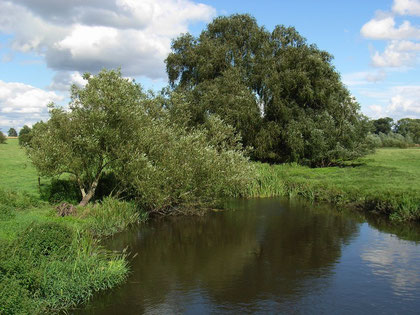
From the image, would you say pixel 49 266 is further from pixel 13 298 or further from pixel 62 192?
pixel 62 192

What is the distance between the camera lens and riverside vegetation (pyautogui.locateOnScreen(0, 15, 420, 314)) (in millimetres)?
16844

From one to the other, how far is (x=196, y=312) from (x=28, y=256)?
7.21 meters

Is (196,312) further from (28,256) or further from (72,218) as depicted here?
(72,218)

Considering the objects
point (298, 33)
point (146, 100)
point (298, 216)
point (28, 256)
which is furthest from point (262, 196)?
point (28, 256)

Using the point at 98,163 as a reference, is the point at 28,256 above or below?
below

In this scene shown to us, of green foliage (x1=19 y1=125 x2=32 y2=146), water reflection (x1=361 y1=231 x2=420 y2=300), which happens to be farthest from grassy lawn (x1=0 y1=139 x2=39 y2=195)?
water reflection (x1=361 y1=231 x2=420 y2=300)

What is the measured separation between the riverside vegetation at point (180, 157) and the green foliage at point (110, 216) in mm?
99

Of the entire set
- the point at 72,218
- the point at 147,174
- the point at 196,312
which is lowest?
the point at 196,312

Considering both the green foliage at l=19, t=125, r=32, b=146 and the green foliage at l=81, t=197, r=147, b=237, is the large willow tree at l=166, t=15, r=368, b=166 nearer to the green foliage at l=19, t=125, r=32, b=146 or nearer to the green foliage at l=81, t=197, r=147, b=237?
the green foliage at l=19, t=125, r=32, b=146

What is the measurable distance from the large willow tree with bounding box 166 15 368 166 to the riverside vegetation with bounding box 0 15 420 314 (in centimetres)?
18

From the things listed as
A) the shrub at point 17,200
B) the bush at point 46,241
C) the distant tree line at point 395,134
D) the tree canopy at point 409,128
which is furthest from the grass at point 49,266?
the tree canopy at point 409,128

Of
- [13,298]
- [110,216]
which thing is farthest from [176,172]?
[13,298]

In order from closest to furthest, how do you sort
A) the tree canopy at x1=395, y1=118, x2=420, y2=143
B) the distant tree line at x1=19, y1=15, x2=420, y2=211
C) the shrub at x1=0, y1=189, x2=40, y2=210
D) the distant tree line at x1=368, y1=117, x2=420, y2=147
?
1. the shrub at x1=0, y1=189, x2=40, y2=210
2. the distant tree line at x1=19, y1=15, x2=420, y2=211
3. the distant tree line at x1=368, y1=117, x2=420, y2=147
4. the tree canopy at x1=395, y1=118, x2=420, y2=143

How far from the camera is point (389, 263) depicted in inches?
796
